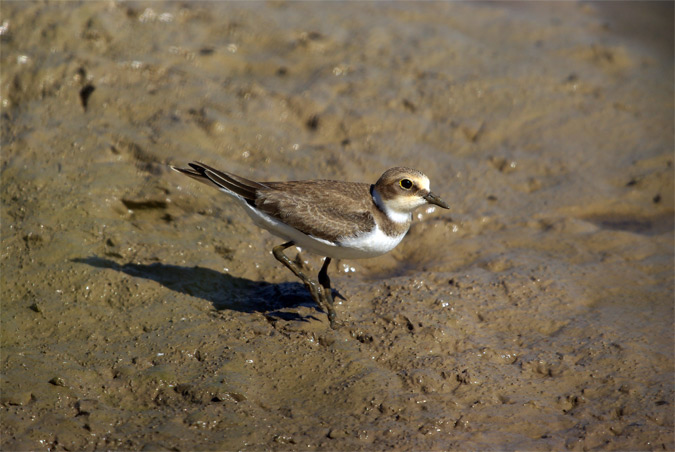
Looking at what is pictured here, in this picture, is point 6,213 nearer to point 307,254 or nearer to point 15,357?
point 15,357

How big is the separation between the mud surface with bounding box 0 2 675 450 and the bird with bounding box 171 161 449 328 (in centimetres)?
74

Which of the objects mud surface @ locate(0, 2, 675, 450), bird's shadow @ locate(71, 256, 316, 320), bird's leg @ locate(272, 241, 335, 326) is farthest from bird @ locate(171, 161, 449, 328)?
mud surface @ locate(0, 2, 675, 450)

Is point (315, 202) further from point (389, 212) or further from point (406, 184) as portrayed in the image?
point (406, 184)

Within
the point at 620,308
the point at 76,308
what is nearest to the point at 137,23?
the point at 76,308

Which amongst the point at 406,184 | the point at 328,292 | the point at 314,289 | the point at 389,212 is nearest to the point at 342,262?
Answer: the point at 328,292

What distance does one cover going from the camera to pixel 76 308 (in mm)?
6812

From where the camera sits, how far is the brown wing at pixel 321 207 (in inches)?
266

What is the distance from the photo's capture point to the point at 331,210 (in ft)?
22.5

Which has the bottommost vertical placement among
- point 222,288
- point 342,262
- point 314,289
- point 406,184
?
point 342,262

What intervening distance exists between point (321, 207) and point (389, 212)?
2.23 feet

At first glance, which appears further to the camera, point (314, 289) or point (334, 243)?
point (314, 289)

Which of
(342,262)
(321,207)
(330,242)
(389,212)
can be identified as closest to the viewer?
(330,242)

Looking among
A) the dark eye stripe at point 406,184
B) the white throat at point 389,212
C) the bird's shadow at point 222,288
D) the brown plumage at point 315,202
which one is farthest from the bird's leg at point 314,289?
the dark eye stripe at point 406,184

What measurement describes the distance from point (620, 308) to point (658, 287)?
0.68m
